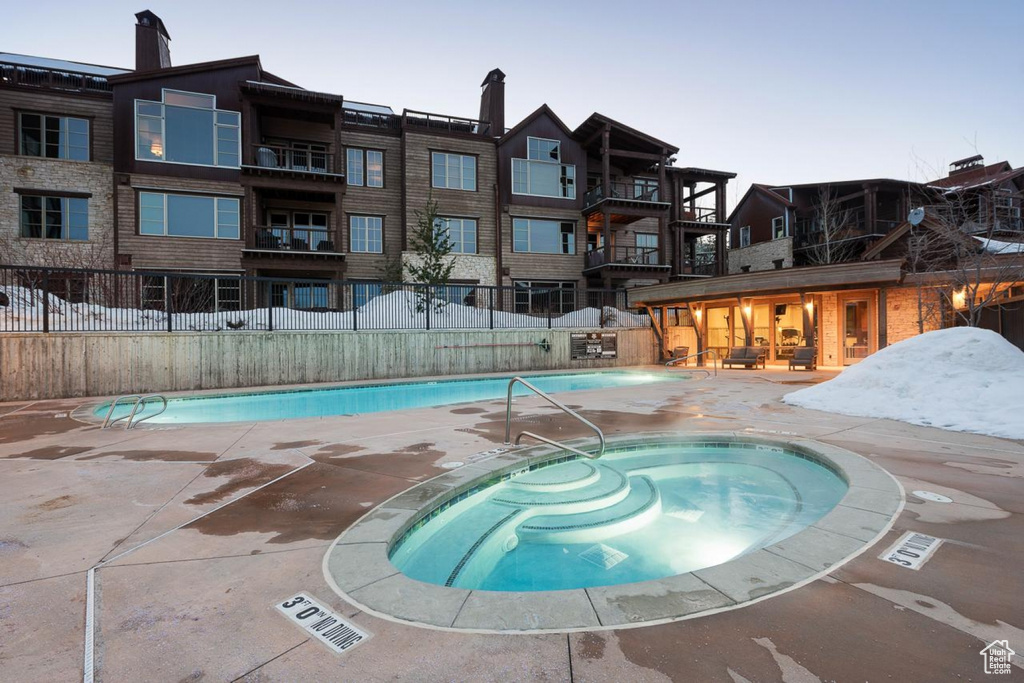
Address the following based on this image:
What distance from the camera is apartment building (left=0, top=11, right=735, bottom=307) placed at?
1811 centimetres

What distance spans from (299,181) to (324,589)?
67.6 ft

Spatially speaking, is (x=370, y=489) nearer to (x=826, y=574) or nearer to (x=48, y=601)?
(x=48, y=601)

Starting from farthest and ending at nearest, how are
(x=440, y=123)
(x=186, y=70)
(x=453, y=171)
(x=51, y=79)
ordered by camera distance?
(x=440, y=123) < (x=453, y=171) < (x=186, y=70) < (x=51, y=79)

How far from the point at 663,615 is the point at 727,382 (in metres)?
12.2

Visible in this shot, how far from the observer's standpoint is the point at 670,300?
64.6 ft

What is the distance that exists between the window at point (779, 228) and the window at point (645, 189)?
30.8 feet

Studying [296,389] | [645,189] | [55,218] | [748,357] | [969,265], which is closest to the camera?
[969,265]

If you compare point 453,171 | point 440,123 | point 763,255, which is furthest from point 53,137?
point 763,255

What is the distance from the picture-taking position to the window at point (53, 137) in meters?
18.0

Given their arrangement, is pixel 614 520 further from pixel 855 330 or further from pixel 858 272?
pixel 855 330

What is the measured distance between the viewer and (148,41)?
2061 cm

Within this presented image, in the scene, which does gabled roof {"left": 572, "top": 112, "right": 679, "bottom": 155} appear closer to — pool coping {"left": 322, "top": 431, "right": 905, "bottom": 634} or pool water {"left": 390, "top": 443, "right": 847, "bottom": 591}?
pool water {"left": 390, "top": 443, "right": 847, "bottom": 591}

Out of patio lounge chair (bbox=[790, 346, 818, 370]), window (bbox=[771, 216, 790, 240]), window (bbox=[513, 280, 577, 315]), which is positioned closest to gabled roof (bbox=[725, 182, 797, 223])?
window (bbox=[771, 216, 790, 240])

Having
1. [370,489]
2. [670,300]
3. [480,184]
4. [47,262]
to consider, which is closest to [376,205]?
[480,184]
